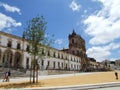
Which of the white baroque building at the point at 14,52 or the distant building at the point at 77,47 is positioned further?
the distant building at the point at 77,47

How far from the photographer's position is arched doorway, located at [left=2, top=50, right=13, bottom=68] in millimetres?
44875

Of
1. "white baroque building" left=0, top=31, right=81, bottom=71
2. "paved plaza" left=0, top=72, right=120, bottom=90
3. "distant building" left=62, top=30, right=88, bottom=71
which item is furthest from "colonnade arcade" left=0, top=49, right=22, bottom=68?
"distant building" left=62, top=30, right=88, bottom=71

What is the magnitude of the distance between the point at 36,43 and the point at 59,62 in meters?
43.0

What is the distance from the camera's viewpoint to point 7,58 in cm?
4569

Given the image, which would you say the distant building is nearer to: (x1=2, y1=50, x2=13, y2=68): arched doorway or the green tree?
(x1=2, y1=50, x2=13, y2=68): arched doorway

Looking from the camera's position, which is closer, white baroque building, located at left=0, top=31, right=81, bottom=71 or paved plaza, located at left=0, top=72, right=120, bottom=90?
paved plaza, located at left=0, top=72, right=120, bottom=90

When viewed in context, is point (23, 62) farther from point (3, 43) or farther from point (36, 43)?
point (36, 43)

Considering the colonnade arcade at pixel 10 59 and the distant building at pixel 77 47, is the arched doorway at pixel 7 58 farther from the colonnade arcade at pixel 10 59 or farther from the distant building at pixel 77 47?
the distant building at pixel 77 47

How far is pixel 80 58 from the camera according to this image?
90312 millimetres

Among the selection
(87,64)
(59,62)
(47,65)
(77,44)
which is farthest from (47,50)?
(87,64)

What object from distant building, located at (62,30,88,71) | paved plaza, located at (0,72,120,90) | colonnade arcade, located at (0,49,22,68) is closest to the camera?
paved plaza, located at (0,72,120,90)

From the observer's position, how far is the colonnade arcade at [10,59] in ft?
145

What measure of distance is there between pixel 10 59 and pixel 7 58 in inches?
44.0

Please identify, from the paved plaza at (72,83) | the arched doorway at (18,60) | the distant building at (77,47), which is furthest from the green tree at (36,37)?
the distant building at (77,47)
